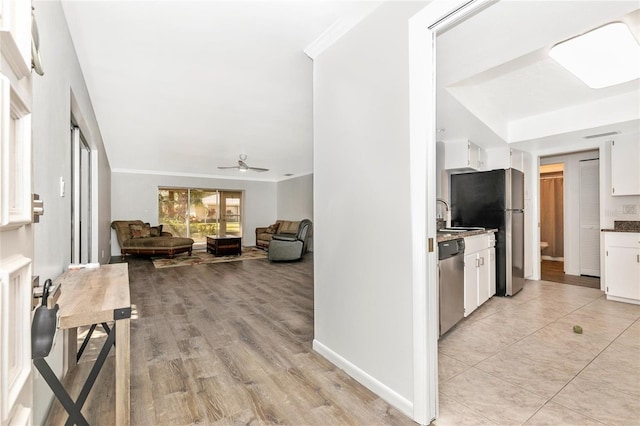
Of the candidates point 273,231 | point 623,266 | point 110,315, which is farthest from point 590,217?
point 273,231

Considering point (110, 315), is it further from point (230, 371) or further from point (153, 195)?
point (153, 195)

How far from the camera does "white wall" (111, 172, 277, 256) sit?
312 inches

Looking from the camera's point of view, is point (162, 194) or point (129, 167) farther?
point (162, 194)

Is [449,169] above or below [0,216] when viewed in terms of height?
above

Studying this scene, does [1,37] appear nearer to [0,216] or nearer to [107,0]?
[0,216]

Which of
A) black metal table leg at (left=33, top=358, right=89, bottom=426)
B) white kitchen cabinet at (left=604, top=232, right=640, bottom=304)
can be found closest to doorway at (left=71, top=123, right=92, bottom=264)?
black metal table leg at (left=33, top=358, right=89, bottom=426)

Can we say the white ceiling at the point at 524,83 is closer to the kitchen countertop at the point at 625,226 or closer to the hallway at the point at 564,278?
the kitchen countertop at the point at 625,226

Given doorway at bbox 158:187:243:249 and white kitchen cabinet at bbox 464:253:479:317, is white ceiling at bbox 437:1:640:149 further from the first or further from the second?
doorway at bbox 158:187:243:249

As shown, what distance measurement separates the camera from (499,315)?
3.18 m

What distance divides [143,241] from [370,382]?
668 cm

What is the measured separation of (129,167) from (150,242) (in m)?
2.35

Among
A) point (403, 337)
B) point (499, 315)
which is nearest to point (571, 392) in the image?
point (403, 337)

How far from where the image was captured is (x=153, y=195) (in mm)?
8383

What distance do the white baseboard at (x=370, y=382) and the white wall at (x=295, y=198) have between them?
6.42 m
